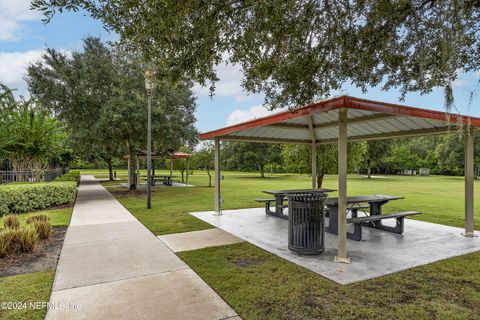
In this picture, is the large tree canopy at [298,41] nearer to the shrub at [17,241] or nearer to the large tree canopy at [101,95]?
the shrub at [17,241]

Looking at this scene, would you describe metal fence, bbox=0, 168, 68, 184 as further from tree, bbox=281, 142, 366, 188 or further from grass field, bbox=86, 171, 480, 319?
tree, bbox=281, 142, 366, 188

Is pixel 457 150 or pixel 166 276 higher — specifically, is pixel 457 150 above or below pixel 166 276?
above

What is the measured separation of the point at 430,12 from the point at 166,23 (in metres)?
4.03

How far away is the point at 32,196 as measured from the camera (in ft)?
33.9

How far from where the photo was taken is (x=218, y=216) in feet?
31.2

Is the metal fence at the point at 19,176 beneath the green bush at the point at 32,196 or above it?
above

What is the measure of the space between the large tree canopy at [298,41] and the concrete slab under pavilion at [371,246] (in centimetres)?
271

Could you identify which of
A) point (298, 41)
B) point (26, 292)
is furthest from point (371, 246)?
point (26, 292)

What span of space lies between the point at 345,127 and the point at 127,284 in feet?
13.6

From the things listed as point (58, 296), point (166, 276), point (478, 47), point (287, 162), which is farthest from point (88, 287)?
point (287, 162)

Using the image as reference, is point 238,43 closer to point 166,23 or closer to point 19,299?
point 166,23

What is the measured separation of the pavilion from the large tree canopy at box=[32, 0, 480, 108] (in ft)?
1.81

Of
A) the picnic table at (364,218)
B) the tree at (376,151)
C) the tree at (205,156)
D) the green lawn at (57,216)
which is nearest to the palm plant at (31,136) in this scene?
the green lawn at (57,216)

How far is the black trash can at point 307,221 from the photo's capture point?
522cm
